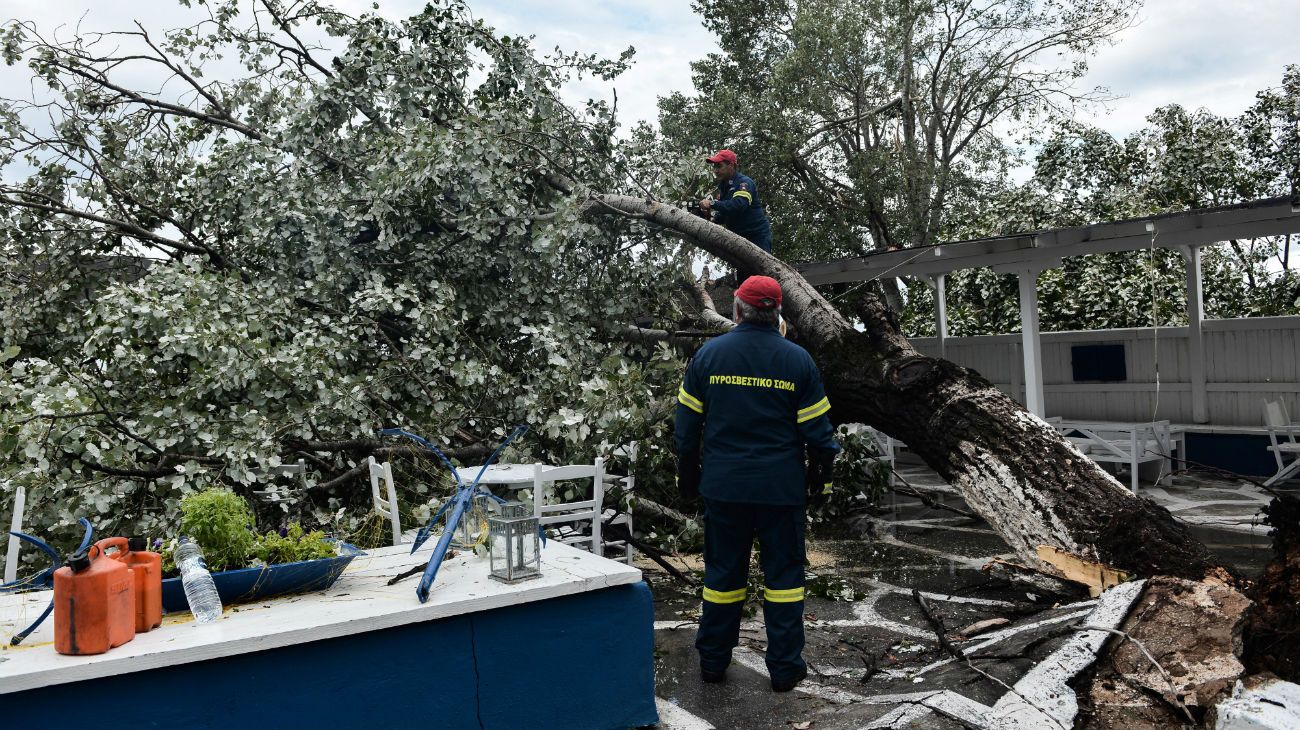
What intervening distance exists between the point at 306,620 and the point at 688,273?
621 cm

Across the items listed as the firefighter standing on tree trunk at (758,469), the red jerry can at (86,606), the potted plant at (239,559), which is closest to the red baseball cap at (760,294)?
the firefighter standing on tree trunk at (758,469)

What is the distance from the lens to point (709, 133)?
18.4 m

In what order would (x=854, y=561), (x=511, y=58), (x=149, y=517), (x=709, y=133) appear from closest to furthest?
(x=149, y=517), (x=854, y=561), (x=511, y=58), (x=709, y=133)

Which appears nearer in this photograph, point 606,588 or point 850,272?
point 606,588

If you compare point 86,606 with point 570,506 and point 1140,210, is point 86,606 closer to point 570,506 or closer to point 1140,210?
point 570,506

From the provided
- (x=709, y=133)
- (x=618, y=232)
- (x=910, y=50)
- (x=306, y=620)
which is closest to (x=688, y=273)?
(x=618, y=232)

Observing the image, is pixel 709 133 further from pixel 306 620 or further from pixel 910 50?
pixel 306 620

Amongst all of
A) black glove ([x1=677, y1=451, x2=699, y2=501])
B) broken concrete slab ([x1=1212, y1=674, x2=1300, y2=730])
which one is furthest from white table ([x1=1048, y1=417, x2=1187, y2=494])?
broken concrete slab ([x1=1212, y1=674, x2=1300, y2=730])

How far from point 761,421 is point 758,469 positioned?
200mm

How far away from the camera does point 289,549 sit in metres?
2.87

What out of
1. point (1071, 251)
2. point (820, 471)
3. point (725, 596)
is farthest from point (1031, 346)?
point (725, 596)

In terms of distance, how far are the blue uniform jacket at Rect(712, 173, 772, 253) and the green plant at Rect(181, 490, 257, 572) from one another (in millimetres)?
4944

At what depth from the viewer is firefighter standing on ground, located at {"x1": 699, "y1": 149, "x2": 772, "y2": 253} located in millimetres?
7062

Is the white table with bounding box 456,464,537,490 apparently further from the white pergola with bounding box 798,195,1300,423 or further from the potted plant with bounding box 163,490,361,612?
the white pergola with bounding box 798,195,1300,423
